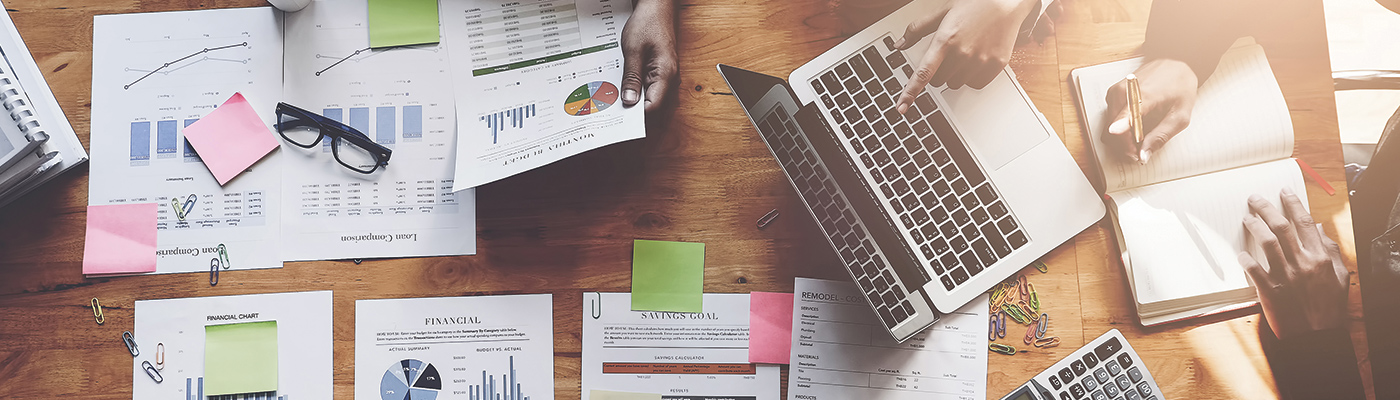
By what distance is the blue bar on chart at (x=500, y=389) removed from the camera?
1021mm

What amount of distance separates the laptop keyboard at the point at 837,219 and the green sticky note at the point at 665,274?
0.19 m

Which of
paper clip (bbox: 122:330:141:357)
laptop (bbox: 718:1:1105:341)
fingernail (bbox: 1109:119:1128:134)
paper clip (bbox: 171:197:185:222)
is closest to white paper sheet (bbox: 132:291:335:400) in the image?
paper clip (bbox: 122:330:141:357)

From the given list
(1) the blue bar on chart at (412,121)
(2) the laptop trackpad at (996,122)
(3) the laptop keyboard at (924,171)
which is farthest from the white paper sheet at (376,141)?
(2) the laptop trackpad at (996,122)

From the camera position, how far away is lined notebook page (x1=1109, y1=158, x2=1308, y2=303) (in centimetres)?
99

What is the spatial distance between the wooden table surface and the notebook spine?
3.0 inches

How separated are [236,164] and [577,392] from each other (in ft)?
1.92

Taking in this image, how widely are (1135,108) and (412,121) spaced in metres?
1.00

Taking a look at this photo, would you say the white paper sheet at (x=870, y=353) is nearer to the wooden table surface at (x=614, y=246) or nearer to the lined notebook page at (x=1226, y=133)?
the wooden table surface at (x=614, y=246)

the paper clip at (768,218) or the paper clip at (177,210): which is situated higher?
the paper clip at (177,210)

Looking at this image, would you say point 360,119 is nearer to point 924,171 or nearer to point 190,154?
point 190,154

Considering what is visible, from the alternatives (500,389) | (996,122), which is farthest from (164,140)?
(996,122)

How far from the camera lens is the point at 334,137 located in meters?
1.03

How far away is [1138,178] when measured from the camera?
1000 millimetres

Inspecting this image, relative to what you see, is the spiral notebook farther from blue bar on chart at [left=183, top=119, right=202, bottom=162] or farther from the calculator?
the calculator
